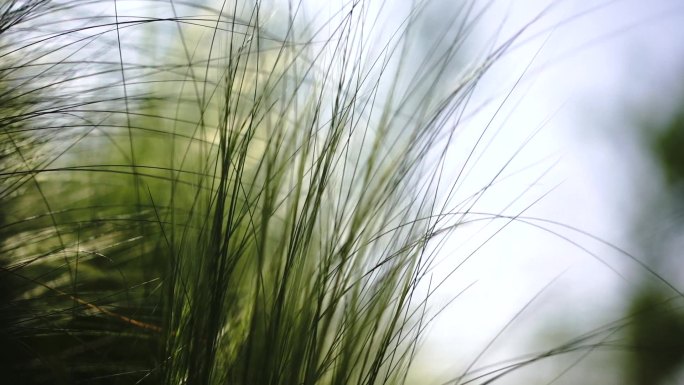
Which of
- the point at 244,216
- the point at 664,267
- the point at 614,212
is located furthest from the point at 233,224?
the point at 614,212

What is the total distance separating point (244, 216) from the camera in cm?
59

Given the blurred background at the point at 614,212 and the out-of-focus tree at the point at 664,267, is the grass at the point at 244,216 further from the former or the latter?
the out-of-focus tree at the point at 664,267

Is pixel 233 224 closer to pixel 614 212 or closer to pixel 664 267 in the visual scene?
pixel 664 267

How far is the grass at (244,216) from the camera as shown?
523 millimetres

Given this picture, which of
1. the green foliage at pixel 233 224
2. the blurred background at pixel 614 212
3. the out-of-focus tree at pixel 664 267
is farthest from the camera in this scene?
the out-of-focus tree at pixel 664 267

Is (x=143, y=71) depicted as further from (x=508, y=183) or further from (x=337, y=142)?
(x=508, y=183)

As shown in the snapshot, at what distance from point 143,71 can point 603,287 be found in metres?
2.15

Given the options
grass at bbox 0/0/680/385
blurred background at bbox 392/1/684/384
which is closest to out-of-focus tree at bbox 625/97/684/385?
blurred background at bbox 392/1/684/384

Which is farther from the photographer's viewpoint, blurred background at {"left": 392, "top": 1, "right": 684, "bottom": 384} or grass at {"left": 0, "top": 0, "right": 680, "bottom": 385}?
blurred background at {"left": 392, "top": 1, "right": 684, "bottom": 384}

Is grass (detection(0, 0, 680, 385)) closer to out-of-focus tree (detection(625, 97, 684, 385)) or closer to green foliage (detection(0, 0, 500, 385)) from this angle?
green foliage (detection(0, 0, 500, 385))

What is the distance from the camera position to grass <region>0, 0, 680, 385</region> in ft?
1.72

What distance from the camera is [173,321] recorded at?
0.53 m

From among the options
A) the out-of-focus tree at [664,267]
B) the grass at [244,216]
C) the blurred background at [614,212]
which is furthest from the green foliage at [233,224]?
the out-of-focus tree at [664,267]

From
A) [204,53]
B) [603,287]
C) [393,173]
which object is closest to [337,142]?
[393,173]
